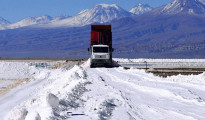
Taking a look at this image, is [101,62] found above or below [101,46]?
below

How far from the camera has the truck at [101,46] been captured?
160 feet

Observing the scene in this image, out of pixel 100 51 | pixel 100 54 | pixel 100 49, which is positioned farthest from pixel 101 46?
pixel 100 54

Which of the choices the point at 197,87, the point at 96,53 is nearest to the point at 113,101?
the point at 197,87

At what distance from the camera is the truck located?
1916 inches

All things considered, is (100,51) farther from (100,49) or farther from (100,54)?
(100,54)

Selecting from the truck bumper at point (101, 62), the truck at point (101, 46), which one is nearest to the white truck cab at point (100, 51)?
the truck at point (101, 46)

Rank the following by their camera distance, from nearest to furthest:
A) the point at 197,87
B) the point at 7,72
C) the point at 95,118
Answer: the point at 95,118, the point at 197,87, the point at 7,72

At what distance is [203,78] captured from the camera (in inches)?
1166

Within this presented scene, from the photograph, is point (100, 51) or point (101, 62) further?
point (101, 62)

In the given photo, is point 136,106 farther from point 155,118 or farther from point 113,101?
point 155,118

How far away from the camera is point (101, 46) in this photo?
48.6m

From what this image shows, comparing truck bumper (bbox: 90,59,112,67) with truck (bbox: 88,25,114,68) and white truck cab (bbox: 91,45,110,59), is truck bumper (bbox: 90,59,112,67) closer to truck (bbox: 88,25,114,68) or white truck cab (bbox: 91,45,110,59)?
truck (bbox: 88,25,114,68)

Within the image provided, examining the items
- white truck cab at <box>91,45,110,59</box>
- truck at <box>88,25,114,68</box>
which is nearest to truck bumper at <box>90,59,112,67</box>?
truck at <box>88,25,114,68</box>

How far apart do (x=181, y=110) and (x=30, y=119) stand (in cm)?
601
